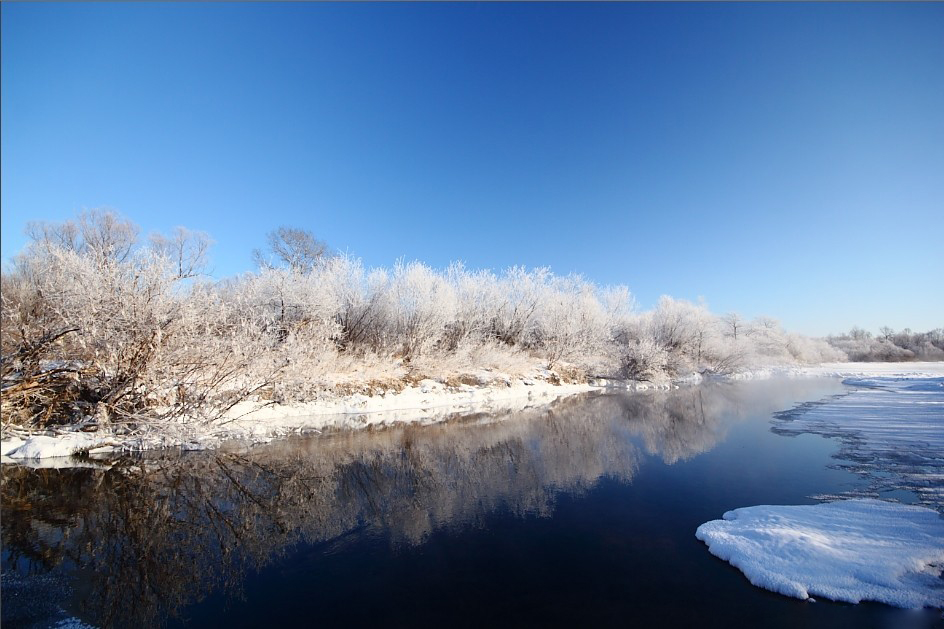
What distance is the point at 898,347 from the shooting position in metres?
57.3

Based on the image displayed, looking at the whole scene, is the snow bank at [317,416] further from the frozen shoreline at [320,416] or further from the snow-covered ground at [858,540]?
the snow-covered ground at [858,540]

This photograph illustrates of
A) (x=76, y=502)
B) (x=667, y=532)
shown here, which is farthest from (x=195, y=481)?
(x=667, y=532)

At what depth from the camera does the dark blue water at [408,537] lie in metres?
4.16

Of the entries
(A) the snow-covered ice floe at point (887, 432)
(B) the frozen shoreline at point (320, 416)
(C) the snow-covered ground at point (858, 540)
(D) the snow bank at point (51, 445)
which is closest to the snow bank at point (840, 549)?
(C) the snow-covered ground at point (858, 540)

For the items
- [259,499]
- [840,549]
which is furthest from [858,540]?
[259,499]

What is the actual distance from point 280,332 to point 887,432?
72.7ft

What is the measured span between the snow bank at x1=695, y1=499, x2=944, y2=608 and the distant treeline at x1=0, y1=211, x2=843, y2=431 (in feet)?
38.5

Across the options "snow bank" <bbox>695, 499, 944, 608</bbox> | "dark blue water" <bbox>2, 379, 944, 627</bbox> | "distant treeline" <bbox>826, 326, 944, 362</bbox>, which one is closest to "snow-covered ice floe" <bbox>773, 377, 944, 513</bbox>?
"dark blue water" <bbox>2, 379, 944, 627</bbox>

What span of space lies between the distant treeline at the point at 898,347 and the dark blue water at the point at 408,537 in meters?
67.0

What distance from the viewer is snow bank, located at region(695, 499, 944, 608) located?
421 centimetres

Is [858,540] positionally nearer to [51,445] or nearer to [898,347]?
[51,445]

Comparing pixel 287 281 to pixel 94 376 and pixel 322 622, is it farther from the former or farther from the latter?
pixel 322 622

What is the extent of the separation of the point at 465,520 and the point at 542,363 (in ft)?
76.7

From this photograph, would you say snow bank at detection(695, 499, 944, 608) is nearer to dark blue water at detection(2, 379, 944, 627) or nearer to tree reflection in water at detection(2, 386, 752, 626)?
dark blue water at detection(2, 379, 944, 627)
